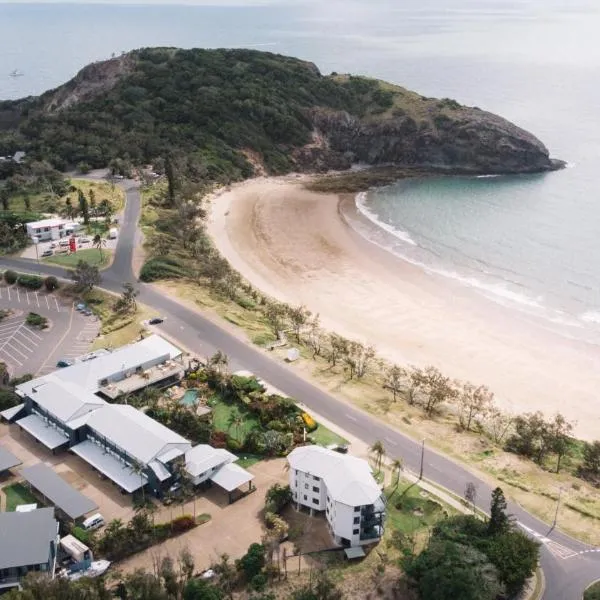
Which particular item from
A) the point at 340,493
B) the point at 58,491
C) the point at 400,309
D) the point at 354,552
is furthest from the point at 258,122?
the point at 354,552

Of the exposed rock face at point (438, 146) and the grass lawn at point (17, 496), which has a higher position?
the exposed rock face at point (438, 146)

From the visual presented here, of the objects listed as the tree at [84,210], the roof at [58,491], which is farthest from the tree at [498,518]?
the tree at [84,210]

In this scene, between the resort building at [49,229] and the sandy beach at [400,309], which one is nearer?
the sandy beach at [400,309]

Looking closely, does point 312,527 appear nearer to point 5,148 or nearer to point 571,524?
point 571,524

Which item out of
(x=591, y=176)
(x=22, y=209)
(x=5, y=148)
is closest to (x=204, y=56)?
(x=5, y=148)

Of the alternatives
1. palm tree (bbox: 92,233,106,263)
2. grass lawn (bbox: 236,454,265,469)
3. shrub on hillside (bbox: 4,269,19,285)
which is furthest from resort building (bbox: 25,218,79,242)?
grass lawn (bbox: 236,454,265,469)

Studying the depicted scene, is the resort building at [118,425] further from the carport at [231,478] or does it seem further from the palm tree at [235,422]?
the palm tree at [235,422]
